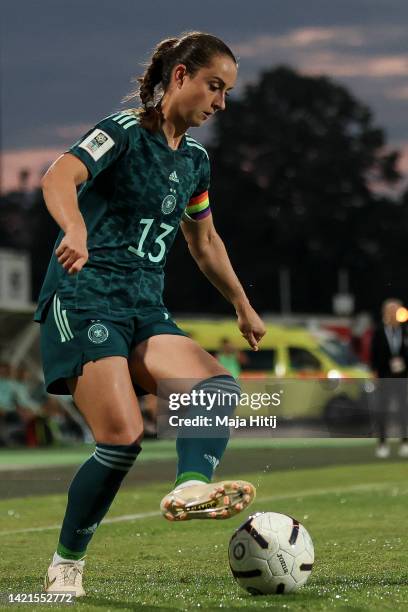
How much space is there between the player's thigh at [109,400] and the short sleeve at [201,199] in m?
0.94

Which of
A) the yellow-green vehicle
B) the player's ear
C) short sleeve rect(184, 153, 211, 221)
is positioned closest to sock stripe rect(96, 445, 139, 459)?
short sleeve rect(184, 153, 211, 221)

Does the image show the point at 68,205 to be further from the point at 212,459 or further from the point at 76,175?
the point at 212,459

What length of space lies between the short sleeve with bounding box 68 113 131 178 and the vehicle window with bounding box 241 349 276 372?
82.6ft

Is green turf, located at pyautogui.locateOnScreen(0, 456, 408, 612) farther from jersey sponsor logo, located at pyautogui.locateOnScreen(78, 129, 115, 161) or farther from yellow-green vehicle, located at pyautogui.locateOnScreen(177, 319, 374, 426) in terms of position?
yellow-green vehicle, located at pyautogui.locateOnScreen(177, 319, 374, 426)

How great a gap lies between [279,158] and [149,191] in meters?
84.3

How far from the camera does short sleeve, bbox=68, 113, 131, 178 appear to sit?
19.7 ft

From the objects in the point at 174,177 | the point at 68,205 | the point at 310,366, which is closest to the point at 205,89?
the point at 174,177

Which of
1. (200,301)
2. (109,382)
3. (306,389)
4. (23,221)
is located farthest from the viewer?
(23,221)

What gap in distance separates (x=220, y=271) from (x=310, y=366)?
2499 cm

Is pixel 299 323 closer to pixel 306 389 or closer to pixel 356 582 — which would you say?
pixel 306 389

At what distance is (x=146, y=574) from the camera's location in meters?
7.62

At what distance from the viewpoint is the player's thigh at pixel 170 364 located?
613 cm

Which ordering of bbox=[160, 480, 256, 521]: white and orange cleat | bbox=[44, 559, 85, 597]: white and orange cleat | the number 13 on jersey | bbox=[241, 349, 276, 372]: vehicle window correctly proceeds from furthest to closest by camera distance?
1. bbox=[241, 349, 276, 372]: vehicle window
2. bbox=[44, 559, 85, 597]: white and orange cleat
3. the number 13 on jersey
4. bbox=[160, 480, 256, 521]: white and orange cleat

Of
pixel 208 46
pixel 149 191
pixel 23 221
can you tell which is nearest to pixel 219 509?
pixel 149 191
